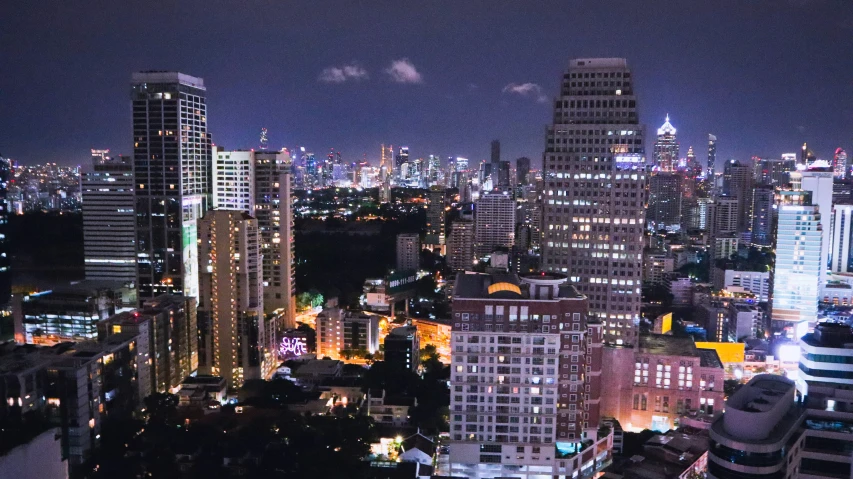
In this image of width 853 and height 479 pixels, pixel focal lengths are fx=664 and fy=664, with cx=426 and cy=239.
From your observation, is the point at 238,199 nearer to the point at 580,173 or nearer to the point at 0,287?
the point at 0,287

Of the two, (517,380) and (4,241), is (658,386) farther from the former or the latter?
(4,241)

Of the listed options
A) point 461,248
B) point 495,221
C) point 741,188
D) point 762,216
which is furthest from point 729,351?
point 741,188

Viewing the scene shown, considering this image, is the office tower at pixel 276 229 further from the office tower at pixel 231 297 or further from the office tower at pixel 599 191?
the office tower at pixel 599 191

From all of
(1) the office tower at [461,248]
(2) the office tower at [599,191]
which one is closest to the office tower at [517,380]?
(2) the office tower at [599,191]

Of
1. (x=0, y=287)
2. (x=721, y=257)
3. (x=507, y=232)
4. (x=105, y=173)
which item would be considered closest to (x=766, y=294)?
(x=721, y=257)

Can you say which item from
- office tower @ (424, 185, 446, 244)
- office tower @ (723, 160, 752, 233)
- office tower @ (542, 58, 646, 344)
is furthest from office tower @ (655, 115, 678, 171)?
office tower @ (542, 58, 646, 344)

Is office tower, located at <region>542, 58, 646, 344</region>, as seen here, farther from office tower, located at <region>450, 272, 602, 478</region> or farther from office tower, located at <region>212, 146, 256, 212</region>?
office tower, located at <region>212, 146, 256, 212</region>
